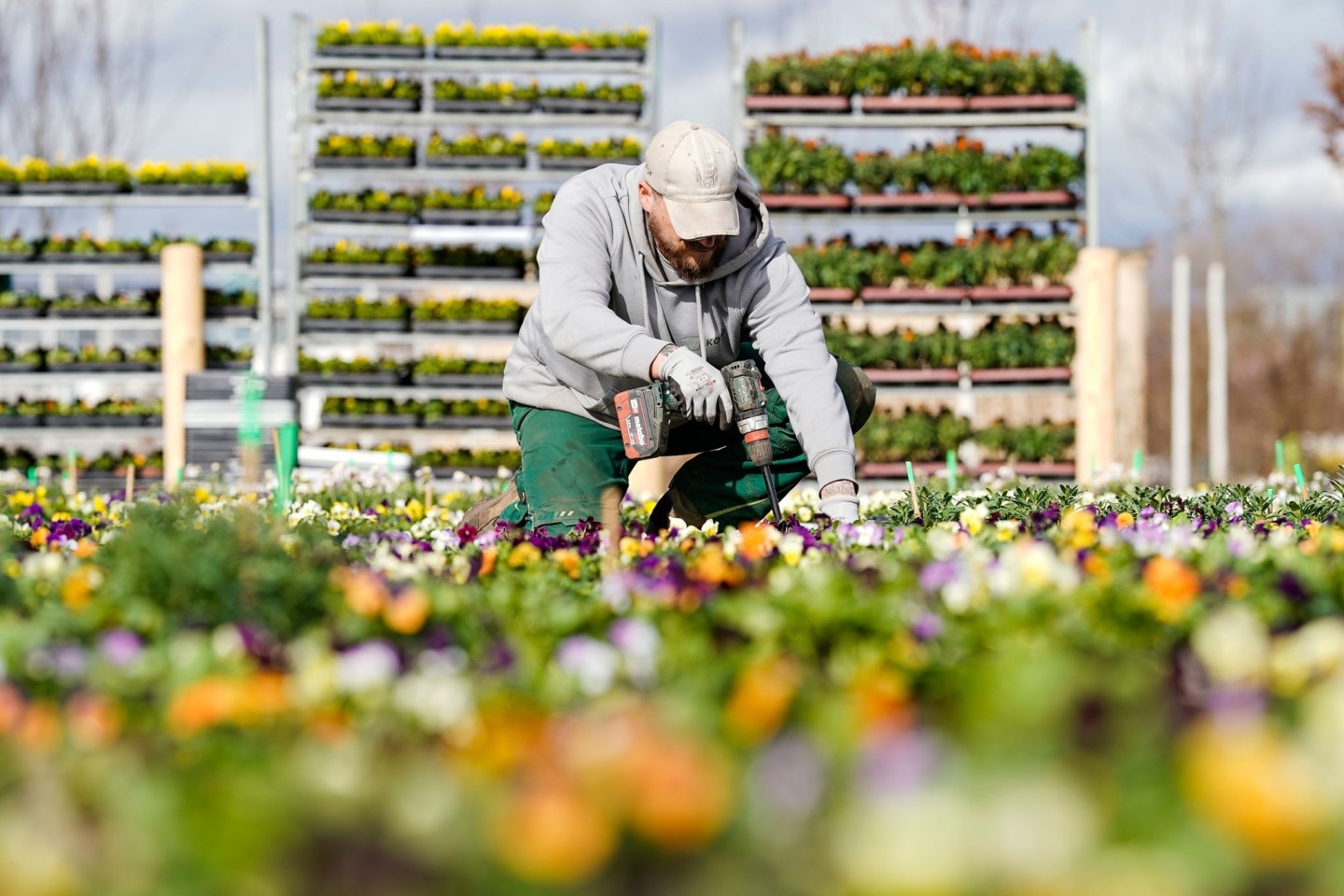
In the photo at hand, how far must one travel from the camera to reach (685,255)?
4.18 metres

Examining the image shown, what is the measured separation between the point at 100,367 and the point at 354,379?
199cm

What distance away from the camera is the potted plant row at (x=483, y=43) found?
1055 centimetres

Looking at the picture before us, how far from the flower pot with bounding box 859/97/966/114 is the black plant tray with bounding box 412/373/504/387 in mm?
3276

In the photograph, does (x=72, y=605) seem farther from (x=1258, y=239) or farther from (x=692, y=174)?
(x=1258, y=239)

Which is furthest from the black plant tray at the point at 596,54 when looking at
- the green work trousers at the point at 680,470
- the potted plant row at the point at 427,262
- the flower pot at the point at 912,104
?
the green work trousers at the point at 680,470

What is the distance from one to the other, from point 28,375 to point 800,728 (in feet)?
34.7

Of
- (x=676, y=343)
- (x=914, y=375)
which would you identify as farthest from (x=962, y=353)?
(x=676, y=343)

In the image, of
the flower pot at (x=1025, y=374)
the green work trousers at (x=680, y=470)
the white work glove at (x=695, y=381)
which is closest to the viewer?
the white work glove at (x=695, y=381)

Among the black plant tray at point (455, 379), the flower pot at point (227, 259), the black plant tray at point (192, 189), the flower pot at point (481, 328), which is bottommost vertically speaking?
the black plant tray at point (455, 379)

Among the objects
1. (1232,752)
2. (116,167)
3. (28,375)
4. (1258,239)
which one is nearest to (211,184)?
(116,167)

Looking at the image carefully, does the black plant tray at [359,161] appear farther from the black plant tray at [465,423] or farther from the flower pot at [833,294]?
the flower pot at [833,294]

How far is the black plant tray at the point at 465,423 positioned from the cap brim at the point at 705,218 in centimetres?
667

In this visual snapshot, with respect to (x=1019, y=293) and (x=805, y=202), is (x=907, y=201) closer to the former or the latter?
(x=805, y=202)

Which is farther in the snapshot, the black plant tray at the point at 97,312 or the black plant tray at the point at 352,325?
the black plant tray at the point at 97,312
